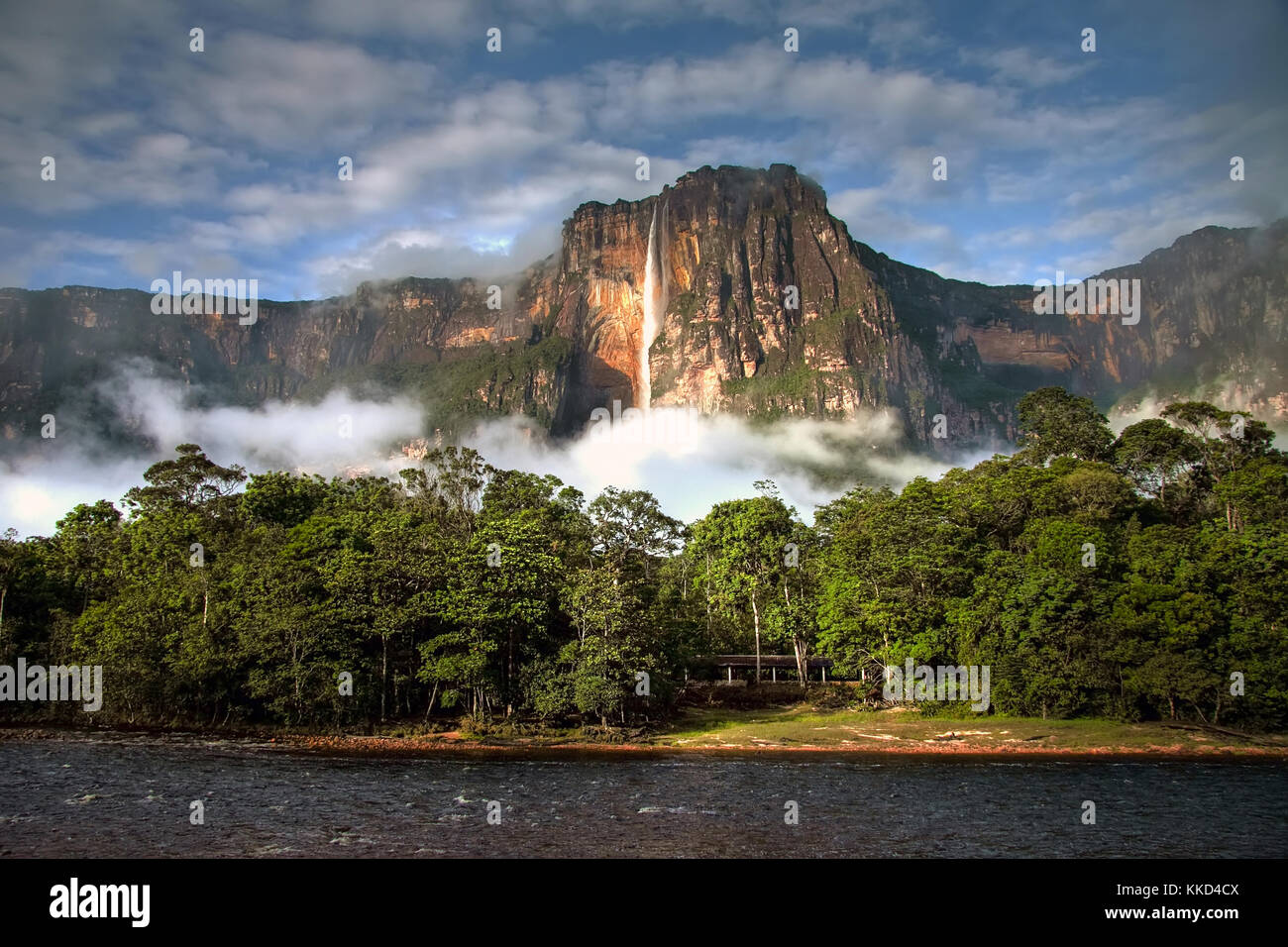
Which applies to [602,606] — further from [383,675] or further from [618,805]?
[618,805]

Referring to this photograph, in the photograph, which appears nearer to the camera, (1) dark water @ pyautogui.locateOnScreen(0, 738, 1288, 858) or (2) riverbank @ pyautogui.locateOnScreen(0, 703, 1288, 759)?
(1) dark water @ pyautogui.locateOnScreen(0, 738, 1288, 858)

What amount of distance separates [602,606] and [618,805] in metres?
23.6

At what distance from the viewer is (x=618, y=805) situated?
34562 mm

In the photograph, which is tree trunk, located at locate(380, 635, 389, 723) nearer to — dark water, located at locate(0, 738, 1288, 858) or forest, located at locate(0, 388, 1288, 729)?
forest, located at locate(0, 388, 1288, 729)

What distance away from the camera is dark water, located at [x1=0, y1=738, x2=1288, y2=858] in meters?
27.3

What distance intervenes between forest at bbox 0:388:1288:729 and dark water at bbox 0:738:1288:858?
9069mm

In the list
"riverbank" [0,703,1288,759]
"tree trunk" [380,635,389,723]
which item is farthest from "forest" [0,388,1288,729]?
"riverbank" [0,703,1288,759]

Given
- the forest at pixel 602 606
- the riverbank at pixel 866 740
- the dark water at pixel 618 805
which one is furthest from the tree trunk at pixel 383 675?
the dark water at pixel 618 805

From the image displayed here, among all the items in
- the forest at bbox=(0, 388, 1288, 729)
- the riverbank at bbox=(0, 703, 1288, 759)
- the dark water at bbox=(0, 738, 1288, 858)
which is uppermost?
the forest at bbox=(0, 388, 1288, 729)

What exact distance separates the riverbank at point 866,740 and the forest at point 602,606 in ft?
7.29

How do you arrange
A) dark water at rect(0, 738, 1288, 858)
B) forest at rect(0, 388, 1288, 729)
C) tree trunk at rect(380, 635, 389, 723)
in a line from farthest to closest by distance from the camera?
tree trunk at rect(380, 635, 389, 723) → forest at rect(0, 388, 1288, 729) → dark water at rect(0, 738, 1288, 858)

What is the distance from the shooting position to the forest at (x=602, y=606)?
A: 55.5 m
